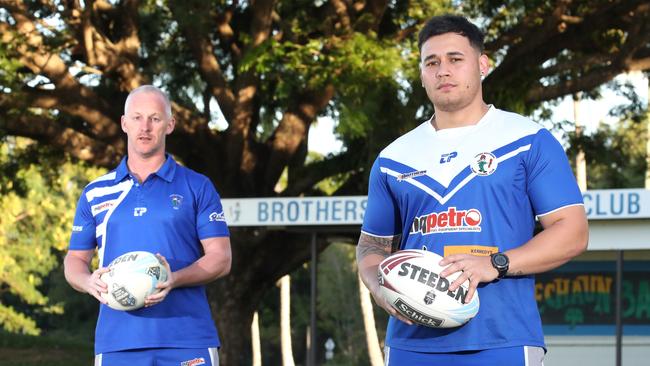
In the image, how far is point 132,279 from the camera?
4.94 metres

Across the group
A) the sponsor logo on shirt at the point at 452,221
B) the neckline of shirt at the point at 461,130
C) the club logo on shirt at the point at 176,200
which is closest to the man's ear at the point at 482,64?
the neckline of shirt at the point at 461,130

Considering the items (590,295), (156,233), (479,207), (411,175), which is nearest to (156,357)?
(156,233)

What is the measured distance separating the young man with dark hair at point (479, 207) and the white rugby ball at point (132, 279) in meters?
1.25

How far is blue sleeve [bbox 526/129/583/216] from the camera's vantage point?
385 cm

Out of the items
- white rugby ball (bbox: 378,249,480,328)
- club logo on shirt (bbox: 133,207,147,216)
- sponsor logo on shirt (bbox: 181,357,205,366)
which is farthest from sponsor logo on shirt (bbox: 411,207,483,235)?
club logo on shirt (bbox: 133,207,147,216)

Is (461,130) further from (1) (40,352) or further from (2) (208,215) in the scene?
(1) (40,352)

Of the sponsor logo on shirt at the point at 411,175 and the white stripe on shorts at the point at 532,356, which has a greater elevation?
the sponsor logo on shirt at the point at 411,175

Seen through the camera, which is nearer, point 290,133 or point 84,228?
point 84,228

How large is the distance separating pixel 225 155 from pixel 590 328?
733cm

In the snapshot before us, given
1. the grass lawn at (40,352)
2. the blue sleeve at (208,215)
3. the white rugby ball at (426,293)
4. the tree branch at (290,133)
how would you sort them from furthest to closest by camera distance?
the grass lawn at (40,352)
the tree branch at (290,133)
the blue sleeve at (208,215)
the white rugby ball at (426,293)

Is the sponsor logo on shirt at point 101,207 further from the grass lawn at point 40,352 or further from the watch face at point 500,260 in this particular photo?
the grass lawn at point 40,352

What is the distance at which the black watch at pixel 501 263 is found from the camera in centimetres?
370

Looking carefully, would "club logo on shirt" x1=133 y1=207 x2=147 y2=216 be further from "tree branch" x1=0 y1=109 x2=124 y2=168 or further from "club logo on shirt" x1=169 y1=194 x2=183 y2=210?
"tree branch" x1=0 y1=109 x2=124 y2=168

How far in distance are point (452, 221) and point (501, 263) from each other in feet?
0.86
